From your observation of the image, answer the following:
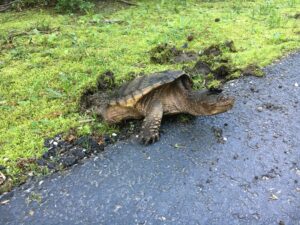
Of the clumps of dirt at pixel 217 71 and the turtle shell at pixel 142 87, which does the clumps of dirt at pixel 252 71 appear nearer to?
the clumps of dirt at pixel 217 71

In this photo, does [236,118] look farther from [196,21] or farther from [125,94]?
[196,21]

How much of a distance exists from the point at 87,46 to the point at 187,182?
12.7ft

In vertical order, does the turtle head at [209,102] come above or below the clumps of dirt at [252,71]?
above

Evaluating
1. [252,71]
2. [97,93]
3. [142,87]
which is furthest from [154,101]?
[252,71]

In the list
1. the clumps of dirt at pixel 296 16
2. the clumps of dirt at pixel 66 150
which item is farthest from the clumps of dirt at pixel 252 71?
the clumps of dirt at pixel 296 16

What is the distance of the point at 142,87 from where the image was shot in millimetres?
4137

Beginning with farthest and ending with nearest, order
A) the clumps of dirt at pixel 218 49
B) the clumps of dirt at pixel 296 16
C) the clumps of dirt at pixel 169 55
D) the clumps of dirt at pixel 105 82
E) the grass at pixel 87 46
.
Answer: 1. the clumps of dirt at pixel 296 16
2. the clumps of dirt at pixel 218 49
3. the clumps of dirt at pixel 169 55
4. the clumps of dirt at pixel 105 82
5. the grass at pixel 87 46

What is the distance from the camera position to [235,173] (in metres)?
3.70

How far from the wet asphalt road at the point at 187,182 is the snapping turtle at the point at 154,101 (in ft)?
0.63

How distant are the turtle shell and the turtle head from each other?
0.29 metres

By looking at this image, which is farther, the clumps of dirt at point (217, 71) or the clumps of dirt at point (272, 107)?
the clumps of dirt at point (217, 71)

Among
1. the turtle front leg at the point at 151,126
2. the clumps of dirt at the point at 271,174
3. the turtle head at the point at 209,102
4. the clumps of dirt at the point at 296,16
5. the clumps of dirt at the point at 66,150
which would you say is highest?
the turtle head at the point at 209,102

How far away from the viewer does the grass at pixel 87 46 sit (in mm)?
4469

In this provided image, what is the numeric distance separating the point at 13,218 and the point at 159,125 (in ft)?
5.14
